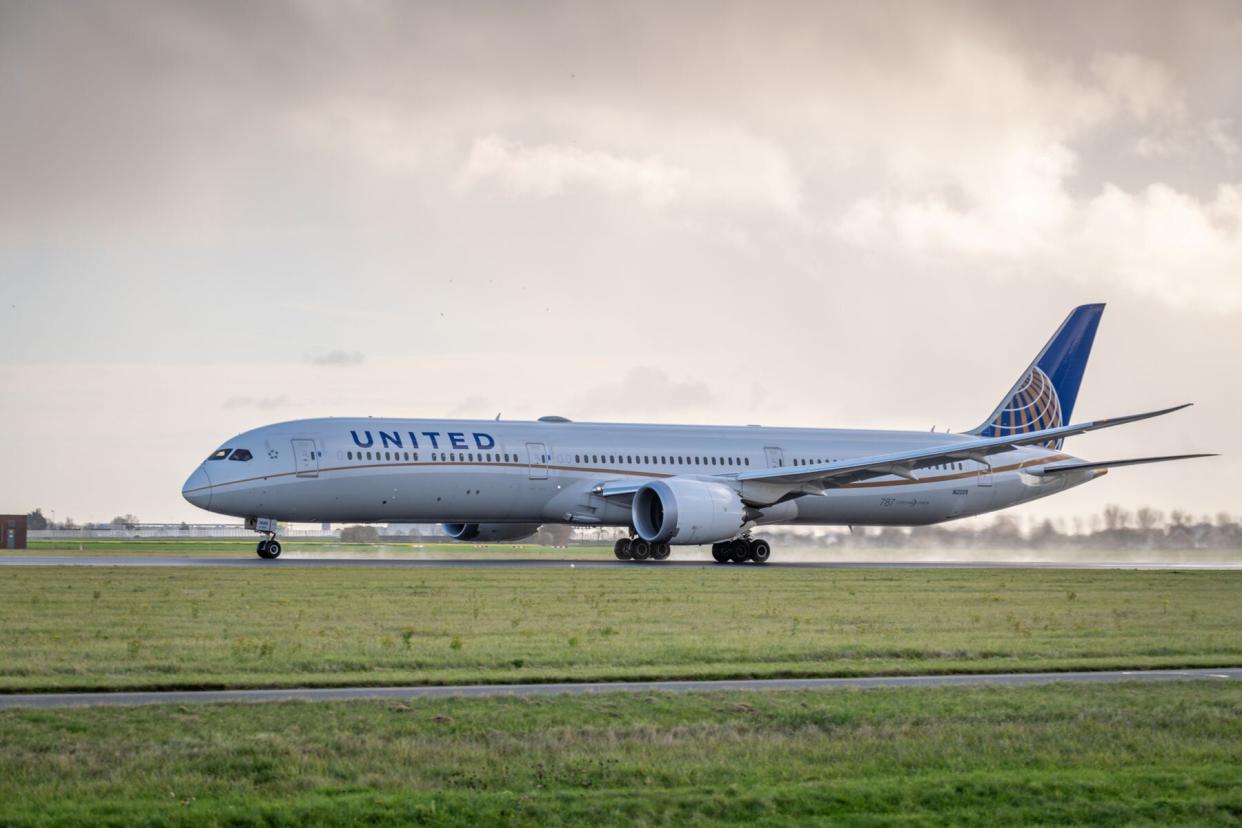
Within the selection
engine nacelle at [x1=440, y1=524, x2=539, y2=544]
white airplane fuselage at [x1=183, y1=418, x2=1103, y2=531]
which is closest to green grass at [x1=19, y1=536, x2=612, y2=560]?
engine nacelle at [x1=440, y1=524, x2=539, y2=544]

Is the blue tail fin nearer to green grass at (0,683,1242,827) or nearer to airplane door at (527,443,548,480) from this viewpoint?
airplane door at (527,443,548,480)

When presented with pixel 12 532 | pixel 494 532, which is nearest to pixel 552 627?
pixel 494 532

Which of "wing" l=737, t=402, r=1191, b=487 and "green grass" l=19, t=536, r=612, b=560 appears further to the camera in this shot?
"green grass" l=19, t=536, r=612, b=560

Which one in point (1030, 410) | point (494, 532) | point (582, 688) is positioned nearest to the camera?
point (582, 688)

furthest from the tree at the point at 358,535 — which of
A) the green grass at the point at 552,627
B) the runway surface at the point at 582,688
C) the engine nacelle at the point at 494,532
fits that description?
the runway surface at the point at 582,688

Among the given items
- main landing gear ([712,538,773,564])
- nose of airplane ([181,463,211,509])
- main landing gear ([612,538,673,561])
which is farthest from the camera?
main landing gear ([712,538,773,564])

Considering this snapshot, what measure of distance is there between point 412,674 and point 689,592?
14125mm

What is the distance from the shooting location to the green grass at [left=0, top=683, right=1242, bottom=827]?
410 inches

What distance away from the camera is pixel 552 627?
21.7 meters

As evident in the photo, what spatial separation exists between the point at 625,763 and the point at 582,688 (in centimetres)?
386

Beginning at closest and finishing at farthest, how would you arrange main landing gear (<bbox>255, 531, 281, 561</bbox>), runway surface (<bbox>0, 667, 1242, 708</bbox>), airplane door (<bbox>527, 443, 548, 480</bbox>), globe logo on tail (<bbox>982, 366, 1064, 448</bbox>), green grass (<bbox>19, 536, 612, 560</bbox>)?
runway surface (<bbox>0, 667, 1242, 708</bbox>) < main landing gear (<bbox>255, 531, 281, 561</bbox>) < airplane door (<bbox>527, 443, 548, 480</bbox>) < green grass (<bbox>19, 536, 612, 560</bbox>) < globe logo on tail (<bbox>982, 366, 1064, 448</bbox>)

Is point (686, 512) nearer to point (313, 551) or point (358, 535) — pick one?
point (313, 551)

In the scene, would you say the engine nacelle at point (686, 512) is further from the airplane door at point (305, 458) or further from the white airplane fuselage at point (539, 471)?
the airplane door at point (305, 458)

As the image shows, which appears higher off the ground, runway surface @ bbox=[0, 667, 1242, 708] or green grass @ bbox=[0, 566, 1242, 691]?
green grass @ bbox=[0, 566, 1242, 691]
